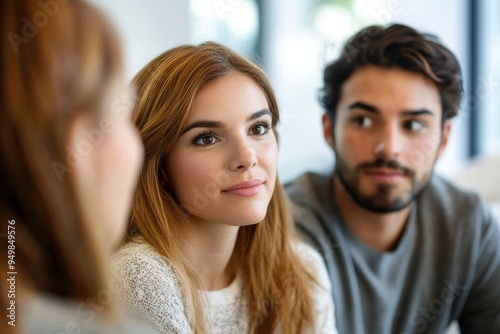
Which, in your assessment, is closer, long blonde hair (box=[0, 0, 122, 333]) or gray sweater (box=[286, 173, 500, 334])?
long blonde hair (box=[0, 0, 122, 333])

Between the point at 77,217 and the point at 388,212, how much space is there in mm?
877

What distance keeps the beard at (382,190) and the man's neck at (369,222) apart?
0.04m

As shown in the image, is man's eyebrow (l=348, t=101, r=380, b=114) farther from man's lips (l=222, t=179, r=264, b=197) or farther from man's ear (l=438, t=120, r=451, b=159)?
man's lips (l=222, t=179, r=264, b=197)

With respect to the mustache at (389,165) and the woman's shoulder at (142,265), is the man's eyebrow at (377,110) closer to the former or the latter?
the mustache at (389,165)

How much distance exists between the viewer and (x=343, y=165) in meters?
1.36

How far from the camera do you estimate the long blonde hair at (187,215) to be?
0.95 meters

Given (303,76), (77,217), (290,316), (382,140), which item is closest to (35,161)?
(77,217)

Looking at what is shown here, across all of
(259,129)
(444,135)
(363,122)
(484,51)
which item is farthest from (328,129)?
(484,51)

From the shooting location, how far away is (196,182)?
0.97 m

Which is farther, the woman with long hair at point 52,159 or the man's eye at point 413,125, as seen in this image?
the man's eye at point 413,125

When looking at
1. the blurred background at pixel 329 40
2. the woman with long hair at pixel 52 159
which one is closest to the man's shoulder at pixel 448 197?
the woman with long hair at pixel 52 159

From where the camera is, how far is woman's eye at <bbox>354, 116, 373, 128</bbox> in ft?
4.31

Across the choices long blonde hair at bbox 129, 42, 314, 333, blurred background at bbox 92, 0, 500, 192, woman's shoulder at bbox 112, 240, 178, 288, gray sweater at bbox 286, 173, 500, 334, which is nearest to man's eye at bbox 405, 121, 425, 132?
gray sweater at bbox 286, 173, 500, 334

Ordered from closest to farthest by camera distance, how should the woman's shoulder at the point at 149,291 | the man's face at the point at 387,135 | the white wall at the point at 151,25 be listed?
the woman's shoulder at the point at 149,291 → the man's face at the point at 387,135 → the white wall at the point at 151,25
